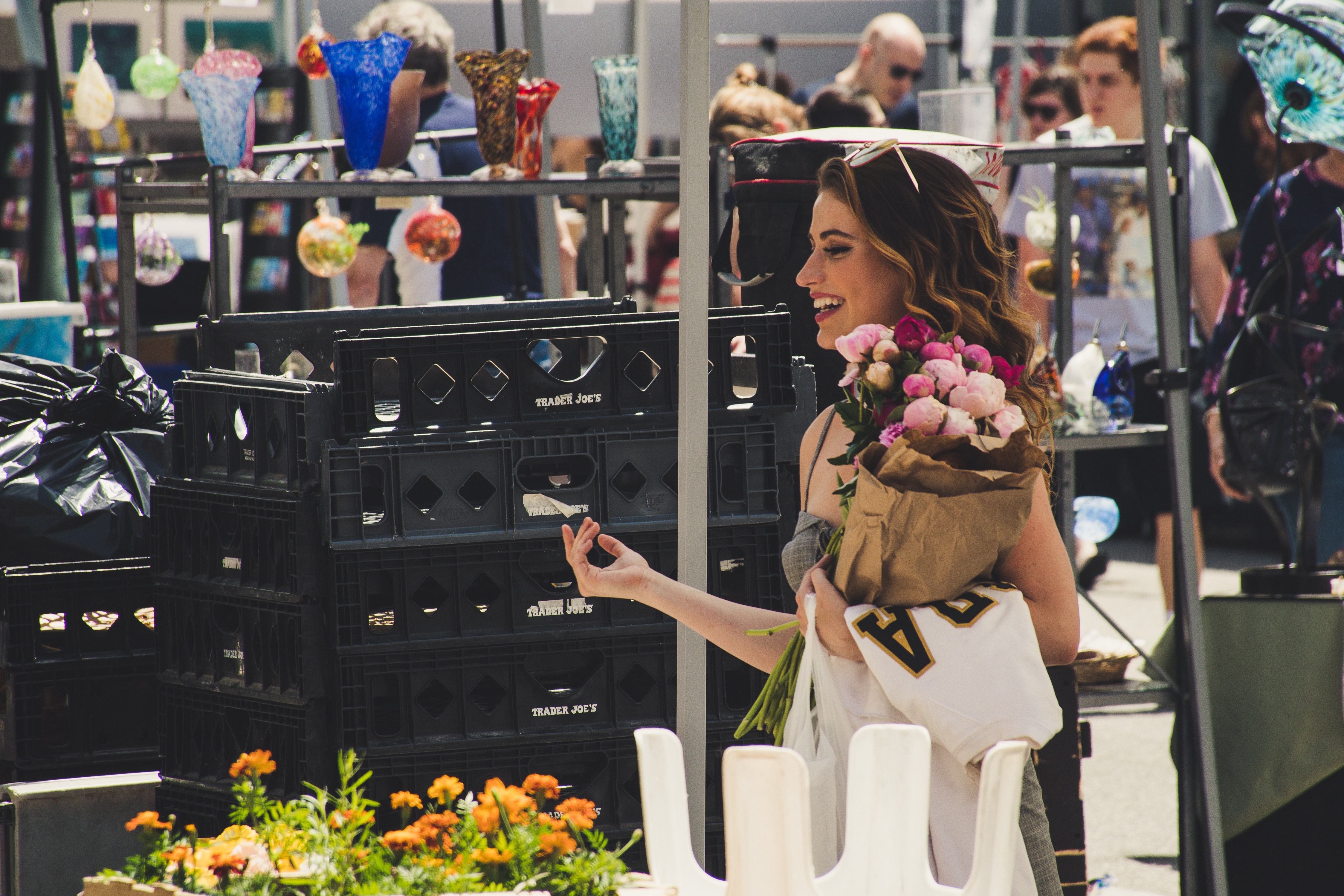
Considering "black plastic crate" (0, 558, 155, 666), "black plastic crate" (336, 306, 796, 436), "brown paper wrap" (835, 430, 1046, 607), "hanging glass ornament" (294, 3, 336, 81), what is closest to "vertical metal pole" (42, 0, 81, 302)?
"hanging glass ornament" (294, 3, 336, 81)

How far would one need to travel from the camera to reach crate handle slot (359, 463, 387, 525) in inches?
86.7

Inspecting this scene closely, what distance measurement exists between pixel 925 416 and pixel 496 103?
6.92 feet

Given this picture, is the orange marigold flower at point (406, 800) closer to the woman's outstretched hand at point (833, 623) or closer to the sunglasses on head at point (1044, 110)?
the woman's outstretched hand at point (833, 623)

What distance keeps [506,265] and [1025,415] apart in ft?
10.6

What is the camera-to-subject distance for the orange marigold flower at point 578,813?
166 centimetres

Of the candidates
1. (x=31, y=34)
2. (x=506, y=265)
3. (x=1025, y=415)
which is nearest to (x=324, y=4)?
(x=31, y=34)

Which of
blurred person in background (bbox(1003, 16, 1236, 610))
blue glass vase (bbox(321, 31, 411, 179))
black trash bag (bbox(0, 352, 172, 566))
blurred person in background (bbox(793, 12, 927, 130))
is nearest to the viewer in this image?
black trash bag (bbox(0, 352, 172, 566))

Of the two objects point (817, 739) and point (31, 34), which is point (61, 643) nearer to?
point (817, 739)

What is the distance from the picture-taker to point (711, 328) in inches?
93.0

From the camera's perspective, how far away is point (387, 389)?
2.91 m

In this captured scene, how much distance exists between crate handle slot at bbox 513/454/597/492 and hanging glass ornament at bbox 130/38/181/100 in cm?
347

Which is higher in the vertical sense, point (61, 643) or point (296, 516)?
point (296, 516)

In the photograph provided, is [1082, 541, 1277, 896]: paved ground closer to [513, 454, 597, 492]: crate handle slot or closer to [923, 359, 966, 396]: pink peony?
[513, 454, 597, 492]: crate handle slot

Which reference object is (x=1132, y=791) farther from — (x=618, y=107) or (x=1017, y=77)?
(x=1017, y=77)
